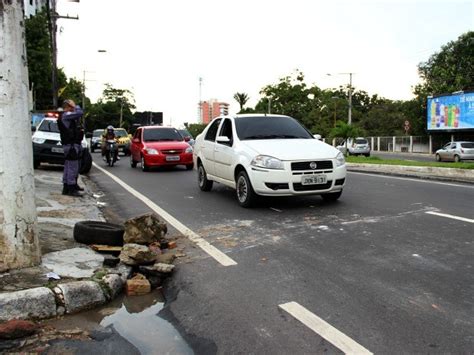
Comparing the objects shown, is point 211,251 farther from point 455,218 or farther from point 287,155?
point 455,218

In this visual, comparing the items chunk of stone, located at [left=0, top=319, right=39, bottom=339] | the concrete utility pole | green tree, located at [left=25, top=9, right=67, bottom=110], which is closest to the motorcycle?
the concrete utility pole

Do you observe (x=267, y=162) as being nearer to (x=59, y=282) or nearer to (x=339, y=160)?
(x=339, y=160)

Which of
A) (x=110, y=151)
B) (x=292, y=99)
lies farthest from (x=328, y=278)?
(x=292, y=99)

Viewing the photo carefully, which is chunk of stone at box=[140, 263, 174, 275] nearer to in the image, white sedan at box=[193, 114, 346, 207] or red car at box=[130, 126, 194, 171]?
white sedan at box=[193, 114, 346, 207]

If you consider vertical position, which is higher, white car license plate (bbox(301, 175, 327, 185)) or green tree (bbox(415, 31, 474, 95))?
green tree (bbox(415, 31, 474, 95))

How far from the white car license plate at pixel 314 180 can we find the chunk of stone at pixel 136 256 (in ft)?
11.1

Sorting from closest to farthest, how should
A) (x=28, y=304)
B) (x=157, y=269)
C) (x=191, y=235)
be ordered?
Answer: (x=28, y=304), (x=157, y=269), (x=191, y=235)

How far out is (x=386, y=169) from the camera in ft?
59.4

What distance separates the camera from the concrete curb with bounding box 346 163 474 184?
1376cm

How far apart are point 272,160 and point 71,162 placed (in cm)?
413

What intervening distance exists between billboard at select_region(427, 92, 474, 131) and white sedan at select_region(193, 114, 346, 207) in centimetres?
3409

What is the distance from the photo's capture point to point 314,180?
7637mm

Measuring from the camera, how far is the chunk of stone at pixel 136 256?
477 cm

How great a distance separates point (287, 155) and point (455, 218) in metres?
2.65
